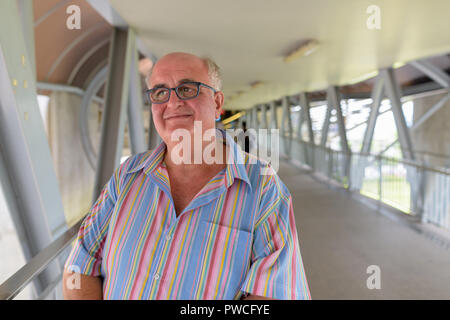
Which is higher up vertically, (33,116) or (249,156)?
(33,116)

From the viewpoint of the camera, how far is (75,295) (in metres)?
1.13

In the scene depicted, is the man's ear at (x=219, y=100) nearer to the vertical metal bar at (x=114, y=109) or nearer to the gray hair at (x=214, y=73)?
the gray hair at (x=214, y=73)

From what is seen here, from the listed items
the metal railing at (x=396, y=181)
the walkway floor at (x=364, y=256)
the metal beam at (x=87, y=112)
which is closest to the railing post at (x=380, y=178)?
the metal railing at (x=396, y=181)

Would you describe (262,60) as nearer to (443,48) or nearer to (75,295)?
(443,48)

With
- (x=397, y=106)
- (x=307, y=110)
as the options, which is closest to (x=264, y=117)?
(x=307, y=110)

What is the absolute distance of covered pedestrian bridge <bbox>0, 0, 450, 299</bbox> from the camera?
1.83 meters

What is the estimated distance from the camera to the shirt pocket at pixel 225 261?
1.00m

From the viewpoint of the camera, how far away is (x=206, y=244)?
1.02 meters

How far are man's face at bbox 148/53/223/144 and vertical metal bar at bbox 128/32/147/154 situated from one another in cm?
280

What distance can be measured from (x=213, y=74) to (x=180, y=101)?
18 centimetres

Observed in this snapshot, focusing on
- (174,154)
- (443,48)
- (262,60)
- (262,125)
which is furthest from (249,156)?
(262,125)

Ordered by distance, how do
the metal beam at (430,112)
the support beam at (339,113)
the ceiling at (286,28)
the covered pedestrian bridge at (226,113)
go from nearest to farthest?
1. the covered pedestrian bridge at (226,113)
2. the ceiling at (286,28)
3. the support beam at (339,113)
4. the metal beam at (430,112)

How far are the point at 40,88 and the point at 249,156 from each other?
20.4 ft

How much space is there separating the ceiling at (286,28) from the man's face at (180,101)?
3.41 ft
